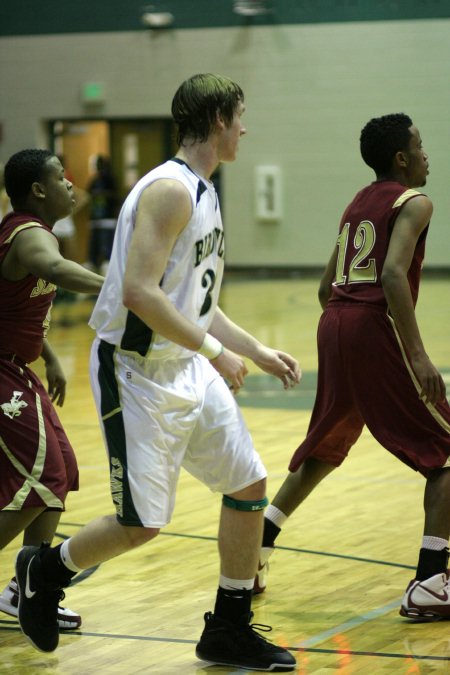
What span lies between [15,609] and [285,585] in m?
0.96

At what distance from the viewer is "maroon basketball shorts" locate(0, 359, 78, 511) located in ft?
11.8

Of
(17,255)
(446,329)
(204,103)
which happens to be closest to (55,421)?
(17,255)

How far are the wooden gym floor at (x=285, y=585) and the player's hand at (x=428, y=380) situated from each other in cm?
73

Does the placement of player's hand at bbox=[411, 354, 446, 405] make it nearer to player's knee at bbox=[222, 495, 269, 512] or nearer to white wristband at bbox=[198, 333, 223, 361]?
player's knee at bbox=[222, 495, 269, 512]

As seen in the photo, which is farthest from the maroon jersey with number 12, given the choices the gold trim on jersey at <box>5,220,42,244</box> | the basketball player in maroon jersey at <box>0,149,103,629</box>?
the gold trim on jersey at <box>5,220,42,244</box>

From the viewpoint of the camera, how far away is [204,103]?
3.14 metres

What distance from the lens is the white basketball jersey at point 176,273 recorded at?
3105 mm

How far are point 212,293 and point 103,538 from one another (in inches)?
28.9

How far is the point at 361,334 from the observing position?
3873 mm

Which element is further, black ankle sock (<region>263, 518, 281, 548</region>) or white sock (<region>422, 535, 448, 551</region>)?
black ankle sock (<region>263, 518, 281, 548</region>)

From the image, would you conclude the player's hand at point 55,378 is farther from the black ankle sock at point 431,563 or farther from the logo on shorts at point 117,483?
the black ankle sock at point 431,563

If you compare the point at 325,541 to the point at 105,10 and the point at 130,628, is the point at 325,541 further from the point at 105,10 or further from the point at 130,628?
the point at 105,10

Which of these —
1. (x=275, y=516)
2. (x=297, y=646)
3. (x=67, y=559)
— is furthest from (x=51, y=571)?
(x=275, y=516)

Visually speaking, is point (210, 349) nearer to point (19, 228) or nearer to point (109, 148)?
point (19, 228)
